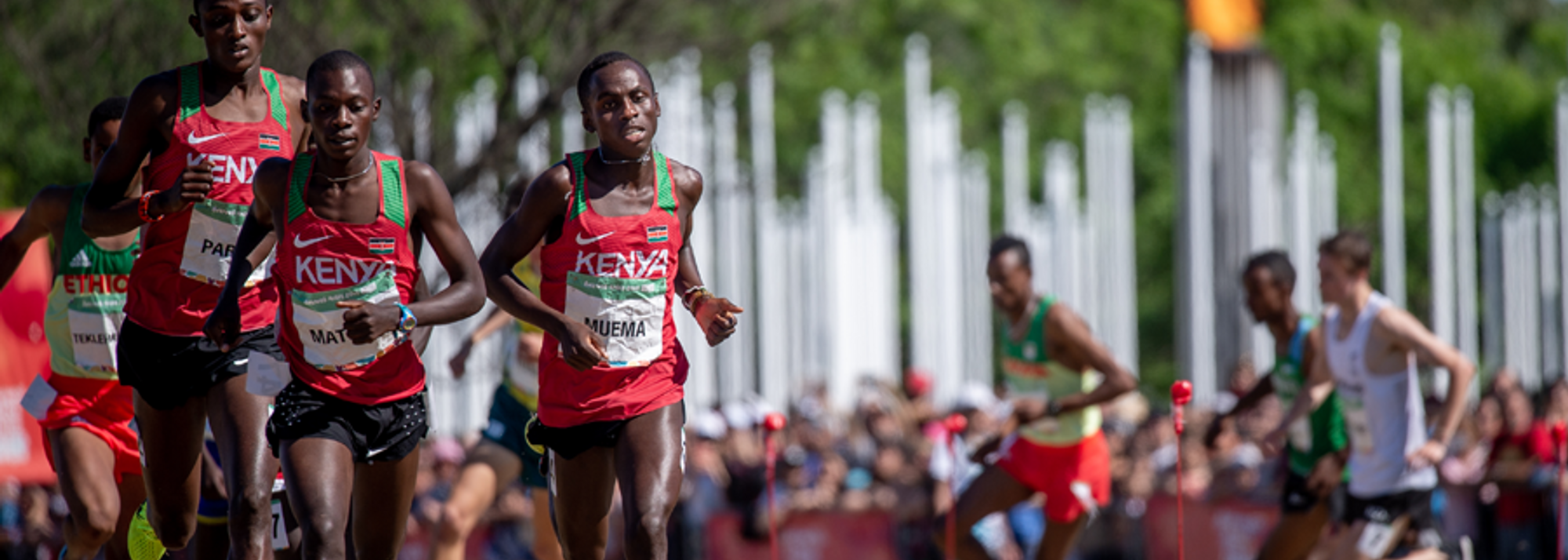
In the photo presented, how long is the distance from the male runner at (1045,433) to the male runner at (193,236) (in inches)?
161

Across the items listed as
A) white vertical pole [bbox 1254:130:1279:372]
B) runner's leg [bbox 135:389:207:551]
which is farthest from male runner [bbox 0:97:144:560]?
white vertical pole [bbox 1254:130:1279:372]

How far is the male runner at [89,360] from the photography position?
7.17m

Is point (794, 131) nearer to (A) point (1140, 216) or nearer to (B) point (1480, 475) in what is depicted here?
(A) point (1140, 216)

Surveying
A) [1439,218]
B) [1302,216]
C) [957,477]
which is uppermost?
[1302,216]

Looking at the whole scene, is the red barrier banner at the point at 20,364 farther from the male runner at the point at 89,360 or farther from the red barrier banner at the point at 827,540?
the male runner at the point at 89,360

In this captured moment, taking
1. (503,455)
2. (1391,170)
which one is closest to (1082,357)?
(503,455)

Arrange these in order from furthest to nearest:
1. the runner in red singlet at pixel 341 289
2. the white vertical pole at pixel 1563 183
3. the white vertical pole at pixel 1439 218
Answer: the white vertical pole at pixel 1439 218 < the white vertical pole at pixel 1563 183 < the runner in red singlet at pixel 341 289

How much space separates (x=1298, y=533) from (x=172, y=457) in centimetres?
534

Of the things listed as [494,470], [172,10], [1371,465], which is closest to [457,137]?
[172,10]

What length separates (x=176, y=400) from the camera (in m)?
A: 6.13

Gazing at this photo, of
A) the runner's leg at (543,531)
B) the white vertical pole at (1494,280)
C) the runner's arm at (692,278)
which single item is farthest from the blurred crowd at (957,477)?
the white vertical pole at (1494,280)

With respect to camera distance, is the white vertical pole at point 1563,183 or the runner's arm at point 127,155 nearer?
the runner's arm at point 127,155

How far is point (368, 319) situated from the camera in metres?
5.34

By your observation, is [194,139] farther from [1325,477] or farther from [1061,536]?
[1325,477]
